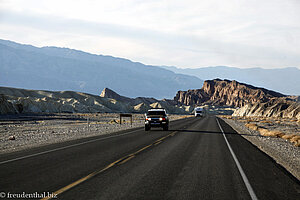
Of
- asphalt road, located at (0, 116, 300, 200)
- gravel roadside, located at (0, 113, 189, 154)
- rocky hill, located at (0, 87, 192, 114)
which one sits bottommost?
gravel roadside, located at (0, 113, 189, 154)

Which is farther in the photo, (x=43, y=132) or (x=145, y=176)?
(x=43, y=132)

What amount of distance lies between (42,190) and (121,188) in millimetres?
1812

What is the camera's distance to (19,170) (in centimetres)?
908

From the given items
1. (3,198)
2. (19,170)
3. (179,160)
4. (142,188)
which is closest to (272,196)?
(142,188)

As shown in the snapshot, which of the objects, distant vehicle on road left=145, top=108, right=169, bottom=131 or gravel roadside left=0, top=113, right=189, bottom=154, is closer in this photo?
gravel roadside left=0, top=113, right=189, bottom=154

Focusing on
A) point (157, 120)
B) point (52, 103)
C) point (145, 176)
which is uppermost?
point (52, 103)

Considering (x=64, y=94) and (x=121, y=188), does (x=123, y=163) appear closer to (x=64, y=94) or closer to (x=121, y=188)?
(x=121, y=188)
